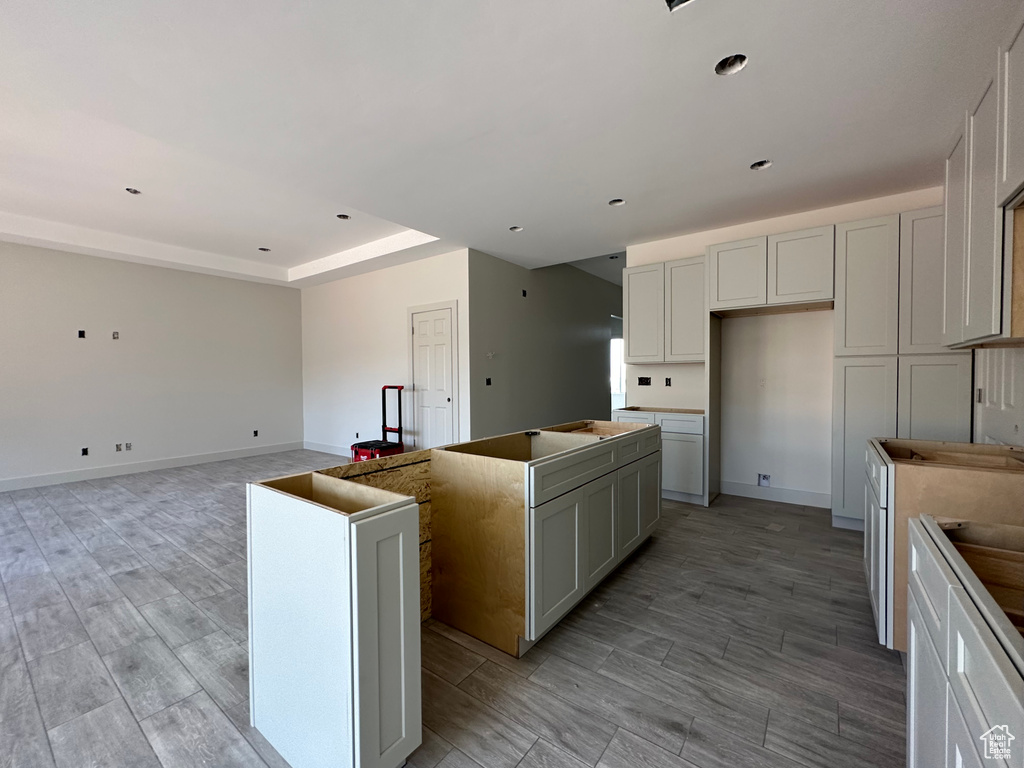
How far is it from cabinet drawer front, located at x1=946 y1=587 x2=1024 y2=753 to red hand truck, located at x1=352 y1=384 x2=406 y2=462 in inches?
207

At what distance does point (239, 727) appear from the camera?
5.42 ft

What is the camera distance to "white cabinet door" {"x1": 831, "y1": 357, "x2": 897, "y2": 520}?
349cm

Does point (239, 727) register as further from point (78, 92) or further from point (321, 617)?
point (78, 92)

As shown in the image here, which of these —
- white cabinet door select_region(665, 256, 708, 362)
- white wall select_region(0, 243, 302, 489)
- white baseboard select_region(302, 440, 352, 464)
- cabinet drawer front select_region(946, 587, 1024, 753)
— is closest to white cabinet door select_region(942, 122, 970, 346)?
cabinet drawer front select_region(946, 587, 1024, 753)

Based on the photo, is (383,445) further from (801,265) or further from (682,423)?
(801,265)

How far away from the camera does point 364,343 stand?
6.80 m

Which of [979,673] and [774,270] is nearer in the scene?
[979,673]

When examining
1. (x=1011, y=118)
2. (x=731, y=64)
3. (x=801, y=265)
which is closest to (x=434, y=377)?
(x=801, y=265)

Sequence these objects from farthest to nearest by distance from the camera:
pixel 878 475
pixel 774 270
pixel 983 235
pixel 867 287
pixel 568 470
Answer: pixel 774 270 < pixel 867 287 < pixel 568 470 < pixel 878 475 < pixel 983 235

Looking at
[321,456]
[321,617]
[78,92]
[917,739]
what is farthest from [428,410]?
[917,739]

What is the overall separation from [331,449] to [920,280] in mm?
7787

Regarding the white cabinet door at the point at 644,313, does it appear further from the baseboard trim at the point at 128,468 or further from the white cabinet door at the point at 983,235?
the baseboard trim at the point at 128,468

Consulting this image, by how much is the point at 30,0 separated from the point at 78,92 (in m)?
0.65

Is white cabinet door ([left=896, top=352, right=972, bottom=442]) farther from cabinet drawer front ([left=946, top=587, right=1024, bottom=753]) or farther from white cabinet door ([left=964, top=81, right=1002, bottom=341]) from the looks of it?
cabinet drawer front ([left=946, top=587, right=1024, bottom=753])
